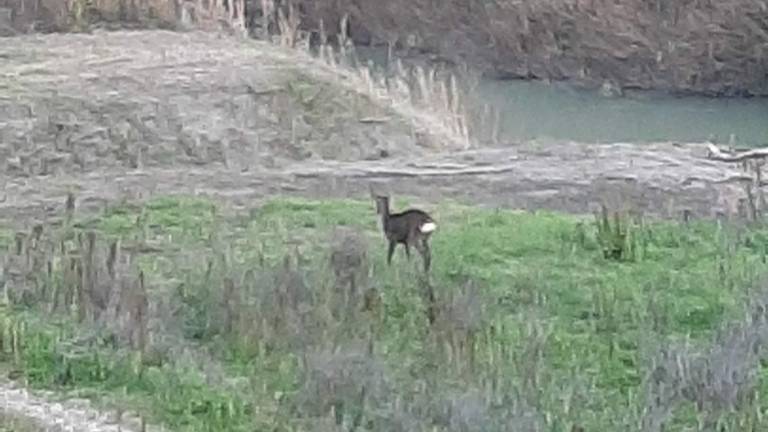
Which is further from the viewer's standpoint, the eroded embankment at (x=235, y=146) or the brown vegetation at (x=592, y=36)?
the brown vegetation at (x=592, y=36)

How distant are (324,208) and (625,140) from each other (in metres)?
9.05

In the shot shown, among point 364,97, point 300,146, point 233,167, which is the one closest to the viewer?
point 233,167

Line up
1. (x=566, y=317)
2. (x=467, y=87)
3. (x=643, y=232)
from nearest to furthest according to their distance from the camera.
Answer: (x=566, y=317) < (x=643, y=232) < (x=467, y=87)

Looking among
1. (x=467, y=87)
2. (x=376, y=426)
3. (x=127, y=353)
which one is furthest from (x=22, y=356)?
(x=467, y=87)

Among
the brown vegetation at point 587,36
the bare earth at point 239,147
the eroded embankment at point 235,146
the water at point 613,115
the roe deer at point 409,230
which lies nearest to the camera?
the roe deer at point 409,230

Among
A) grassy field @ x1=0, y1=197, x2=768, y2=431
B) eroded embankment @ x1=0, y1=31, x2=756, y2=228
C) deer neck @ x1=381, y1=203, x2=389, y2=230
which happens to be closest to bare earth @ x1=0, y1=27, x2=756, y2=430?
eroded embankment @ x1=0, y1=31, x2=756, y2=228

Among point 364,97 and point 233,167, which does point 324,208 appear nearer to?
point 233,167

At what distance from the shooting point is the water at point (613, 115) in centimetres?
2114

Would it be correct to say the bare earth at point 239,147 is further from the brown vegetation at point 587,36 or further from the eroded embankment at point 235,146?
the brown vegetation at point 587,36

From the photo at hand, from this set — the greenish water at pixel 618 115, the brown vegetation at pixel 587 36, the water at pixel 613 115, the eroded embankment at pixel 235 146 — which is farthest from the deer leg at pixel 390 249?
the brown vegetation at pixel 587 36

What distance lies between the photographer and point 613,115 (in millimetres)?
23391

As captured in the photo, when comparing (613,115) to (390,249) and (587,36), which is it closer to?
(587,36)

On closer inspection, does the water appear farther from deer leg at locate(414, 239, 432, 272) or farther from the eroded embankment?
deer leg at locate(414, 239, 432, 272)

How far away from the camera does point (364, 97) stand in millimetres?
17859
